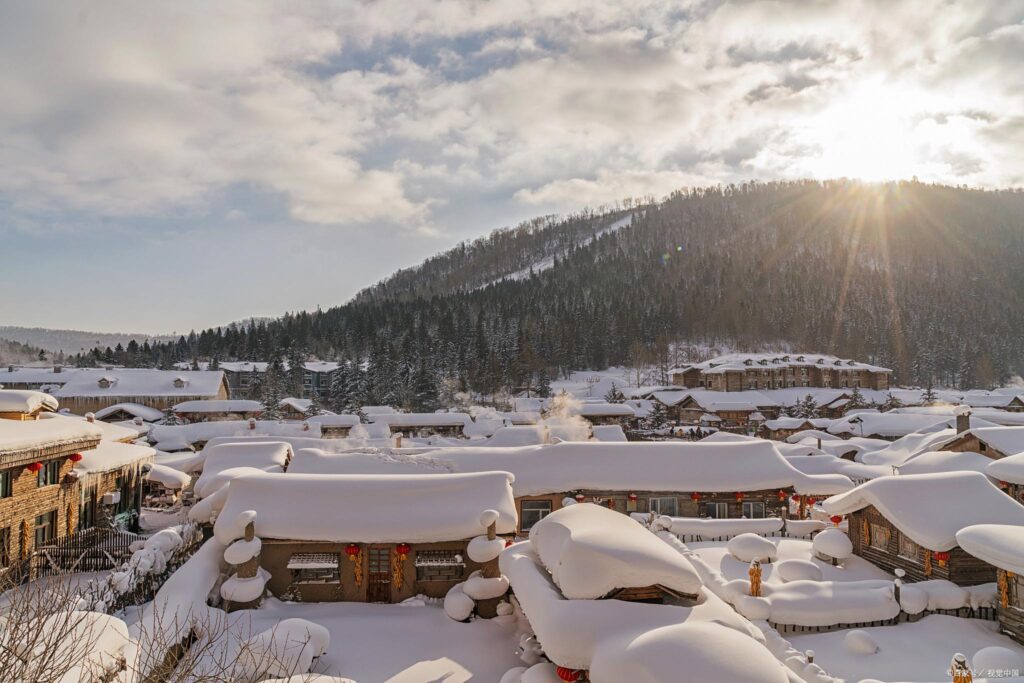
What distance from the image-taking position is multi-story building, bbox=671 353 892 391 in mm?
97500

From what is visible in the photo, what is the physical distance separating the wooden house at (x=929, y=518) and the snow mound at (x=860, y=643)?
17.0ft

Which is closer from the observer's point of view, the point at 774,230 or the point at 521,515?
the point at 521,515

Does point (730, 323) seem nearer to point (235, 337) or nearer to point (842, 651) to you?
point (235, 337)

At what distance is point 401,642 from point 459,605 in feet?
6.66

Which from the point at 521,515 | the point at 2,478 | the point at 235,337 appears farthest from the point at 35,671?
the point at 235,337

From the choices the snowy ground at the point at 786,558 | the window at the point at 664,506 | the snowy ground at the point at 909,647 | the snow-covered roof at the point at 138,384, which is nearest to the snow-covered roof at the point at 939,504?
the snowy ground at the point at 786,558

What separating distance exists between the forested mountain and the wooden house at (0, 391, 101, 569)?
64.4 metres

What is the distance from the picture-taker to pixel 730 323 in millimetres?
141250

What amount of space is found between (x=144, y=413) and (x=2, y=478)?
2284 inches

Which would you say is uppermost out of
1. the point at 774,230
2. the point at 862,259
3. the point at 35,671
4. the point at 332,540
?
the point at 774,230

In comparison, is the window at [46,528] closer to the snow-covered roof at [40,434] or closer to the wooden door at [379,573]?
the snow-covered roof at [40,434]

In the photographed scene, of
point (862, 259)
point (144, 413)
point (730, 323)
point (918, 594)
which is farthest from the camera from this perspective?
point (862, 259)

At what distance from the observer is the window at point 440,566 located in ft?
61.8

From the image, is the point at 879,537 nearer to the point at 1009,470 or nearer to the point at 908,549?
the point at 908,549
